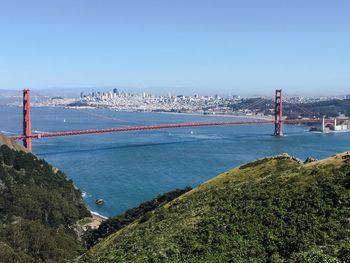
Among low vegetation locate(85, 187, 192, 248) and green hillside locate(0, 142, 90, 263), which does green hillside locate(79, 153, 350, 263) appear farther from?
low vegetation locate(85, 187, 192, 248)

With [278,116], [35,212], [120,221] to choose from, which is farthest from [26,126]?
[278,116]

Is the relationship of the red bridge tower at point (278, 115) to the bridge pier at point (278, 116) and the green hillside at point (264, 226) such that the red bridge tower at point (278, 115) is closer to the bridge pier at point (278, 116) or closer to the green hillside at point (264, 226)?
the bridge pier at point (278, 116)

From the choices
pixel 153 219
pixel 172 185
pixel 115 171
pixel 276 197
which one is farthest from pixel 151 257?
pixel 115 171

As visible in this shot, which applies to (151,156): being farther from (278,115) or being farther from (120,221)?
(278,115)

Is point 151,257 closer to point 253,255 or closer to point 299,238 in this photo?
point 253,255

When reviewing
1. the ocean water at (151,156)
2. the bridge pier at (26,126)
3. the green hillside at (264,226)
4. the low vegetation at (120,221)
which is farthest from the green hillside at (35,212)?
the bridge pier at (26,126)

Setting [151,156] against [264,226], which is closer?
[264,226]
